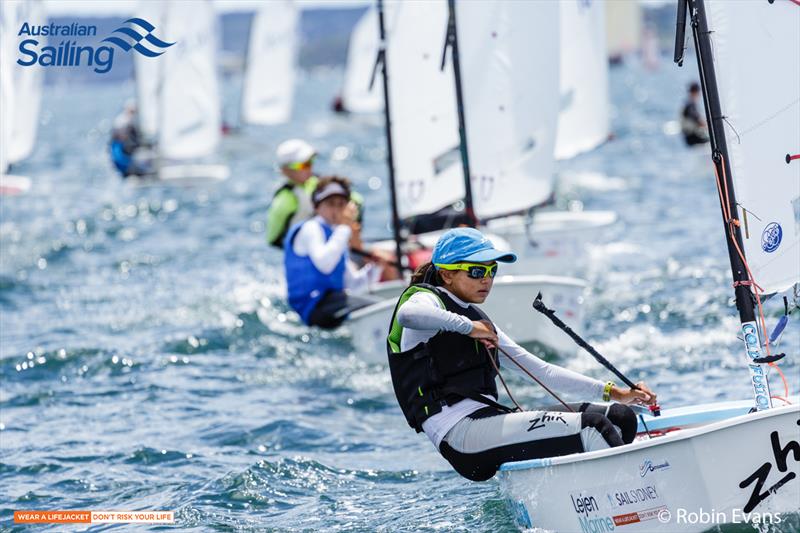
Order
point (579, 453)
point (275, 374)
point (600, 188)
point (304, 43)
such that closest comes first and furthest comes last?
point (579, 453) < point (275, 374) < point (600, 188) < point (304, 43)

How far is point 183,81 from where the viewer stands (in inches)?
704

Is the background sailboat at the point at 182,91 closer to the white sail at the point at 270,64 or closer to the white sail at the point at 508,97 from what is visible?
the white sail at the point at 270,64

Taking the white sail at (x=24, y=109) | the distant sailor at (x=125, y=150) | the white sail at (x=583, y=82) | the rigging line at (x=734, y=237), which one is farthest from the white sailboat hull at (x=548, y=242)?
the distant sailor at (x=125, y=150)

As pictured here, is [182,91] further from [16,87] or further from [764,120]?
[764,120]

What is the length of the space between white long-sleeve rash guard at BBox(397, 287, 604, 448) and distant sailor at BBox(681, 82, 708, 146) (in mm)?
12138

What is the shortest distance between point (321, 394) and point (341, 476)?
1501 millimetres

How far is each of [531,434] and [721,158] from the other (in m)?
1.14

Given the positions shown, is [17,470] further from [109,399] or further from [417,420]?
[417,420]

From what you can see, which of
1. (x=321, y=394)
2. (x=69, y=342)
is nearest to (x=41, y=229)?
(x=69, y=342)

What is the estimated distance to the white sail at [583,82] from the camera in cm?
973

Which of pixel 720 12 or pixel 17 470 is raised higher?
pixel 720 12

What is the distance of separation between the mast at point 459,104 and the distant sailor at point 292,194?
2.60 ft

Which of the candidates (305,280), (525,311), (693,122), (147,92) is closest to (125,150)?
(147,92)

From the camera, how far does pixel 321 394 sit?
696 cm
